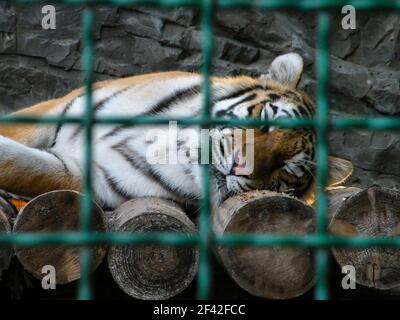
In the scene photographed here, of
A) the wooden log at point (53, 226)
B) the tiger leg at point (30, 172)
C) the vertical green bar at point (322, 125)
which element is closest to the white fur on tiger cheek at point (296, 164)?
the tiger leg at point (30, 172)

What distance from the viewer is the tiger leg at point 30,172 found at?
290 cm

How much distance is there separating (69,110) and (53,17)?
1779 millimetres

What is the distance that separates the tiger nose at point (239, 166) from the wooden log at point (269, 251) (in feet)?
1.81

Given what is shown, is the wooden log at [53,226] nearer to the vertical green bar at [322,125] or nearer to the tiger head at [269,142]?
the tiger head at [269,142]

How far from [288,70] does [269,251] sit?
4.10 ft

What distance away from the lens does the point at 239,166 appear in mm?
2920

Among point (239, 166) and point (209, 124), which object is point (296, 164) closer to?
point (239, 166)

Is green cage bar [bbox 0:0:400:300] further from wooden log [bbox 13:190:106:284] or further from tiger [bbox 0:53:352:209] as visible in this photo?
tiger [bbox 0:53:352:209]

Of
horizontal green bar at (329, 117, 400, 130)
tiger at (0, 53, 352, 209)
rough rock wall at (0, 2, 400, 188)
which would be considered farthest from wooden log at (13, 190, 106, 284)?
rough rock wall at (0, 2, 400, 188)

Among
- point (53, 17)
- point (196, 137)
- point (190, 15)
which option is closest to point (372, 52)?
point (190, 15)

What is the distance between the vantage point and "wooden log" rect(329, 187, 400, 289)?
2391 mm

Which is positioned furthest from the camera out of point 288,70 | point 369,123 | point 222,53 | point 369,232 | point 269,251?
point 222,53

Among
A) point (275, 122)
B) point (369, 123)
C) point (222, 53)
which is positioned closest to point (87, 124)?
point (275, 122)

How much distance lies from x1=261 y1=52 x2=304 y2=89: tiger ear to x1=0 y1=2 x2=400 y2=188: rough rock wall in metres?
1.83
